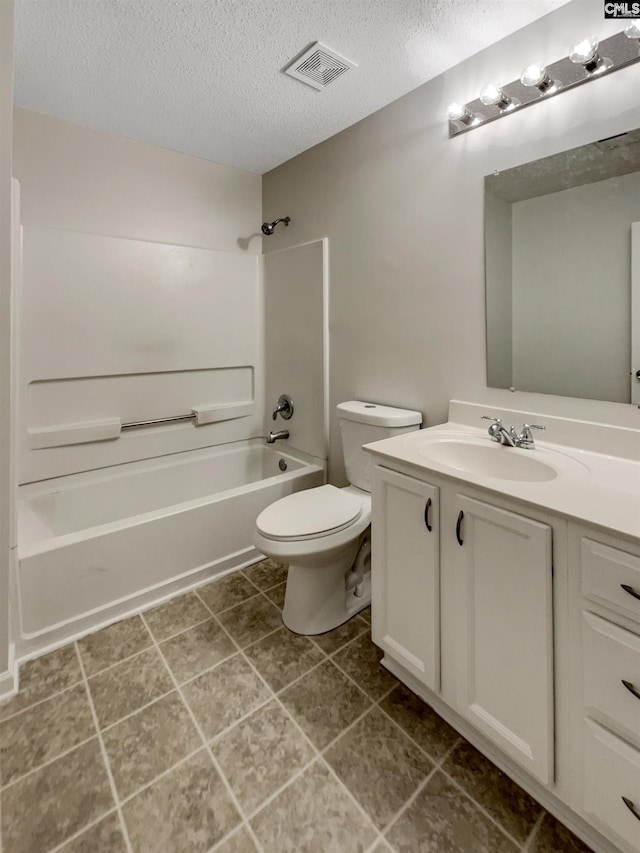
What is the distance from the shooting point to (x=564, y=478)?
3.85 ft

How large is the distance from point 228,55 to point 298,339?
4.40 feet

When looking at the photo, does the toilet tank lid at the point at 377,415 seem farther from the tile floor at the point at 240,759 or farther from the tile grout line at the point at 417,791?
the tile grout line at the point at 417,791

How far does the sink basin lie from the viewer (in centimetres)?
137

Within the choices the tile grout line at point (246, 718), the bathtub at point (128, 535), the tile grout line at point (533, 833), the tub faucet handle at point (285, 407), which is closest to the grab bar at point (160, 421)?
the bathtub at point (128, 535)

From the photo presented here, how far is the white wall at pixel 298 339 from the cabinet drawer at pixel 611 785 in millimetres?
1752

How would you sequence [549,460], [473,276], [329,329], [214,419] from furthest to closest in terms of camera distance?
[214,419], [329,329], [473,276], [549,460]

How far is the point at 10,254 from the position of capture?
1.29 meters

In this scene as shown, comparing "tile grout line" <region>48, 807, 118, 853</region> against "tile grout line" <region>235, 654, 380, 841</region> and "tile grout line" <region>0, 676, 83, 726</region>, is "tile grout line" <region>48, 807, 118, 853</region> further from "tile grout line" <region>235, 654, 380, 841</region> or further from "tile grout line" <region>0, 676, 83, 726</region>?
"tile grout line" <region>0, 676, 83, 726</region>

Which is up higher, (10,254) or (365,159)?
(365,159)

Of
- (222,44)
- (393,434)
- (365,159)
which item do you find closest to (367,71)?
(365,159)

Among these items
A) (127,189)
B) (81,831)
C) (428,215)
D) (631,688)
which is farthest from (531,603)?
(127,189)

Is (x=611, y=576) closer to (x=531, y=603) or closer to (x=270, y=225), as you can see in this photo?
(x=531, y=603)

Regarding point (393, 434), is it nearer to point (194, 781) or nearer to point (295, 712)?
point (295, 712)

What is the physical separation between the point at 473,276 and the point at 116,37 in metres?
1.57
